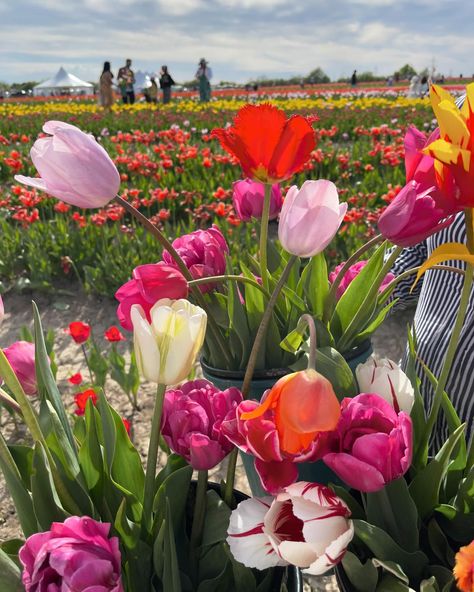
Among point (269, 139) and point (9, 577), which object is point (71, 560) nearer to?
point (9, 577)

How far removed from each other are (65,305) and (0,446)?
314 cm

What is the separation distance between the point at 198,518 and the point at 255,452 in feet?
0.70

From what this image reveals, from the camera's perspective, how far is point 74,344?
3.22m

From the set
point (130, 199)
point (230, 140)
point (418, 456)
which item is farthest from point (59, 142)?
point (130, 199)

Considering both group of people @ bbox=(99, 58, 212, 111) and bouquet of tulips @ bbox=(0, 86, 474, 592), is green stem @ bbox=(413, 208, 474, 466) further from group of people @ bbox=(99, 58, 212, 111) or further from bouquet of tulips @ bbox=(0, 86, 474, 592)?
group of people @ bbox=(99, 58, 212, 111)

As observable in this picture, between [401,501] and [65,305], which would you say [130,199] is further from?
[401,501]

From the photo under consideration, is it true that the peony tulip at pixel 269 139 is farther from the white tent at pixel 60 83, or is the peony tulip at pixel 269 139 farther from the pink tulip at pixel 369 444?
the white tent at pixel 60 83

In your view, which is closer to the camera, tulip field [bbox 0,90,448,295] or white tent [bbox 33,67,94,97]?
tulip field [bbox 0,90,448,295]

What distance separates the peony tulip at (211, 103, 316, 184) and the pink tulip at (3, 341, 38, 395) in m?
0.39

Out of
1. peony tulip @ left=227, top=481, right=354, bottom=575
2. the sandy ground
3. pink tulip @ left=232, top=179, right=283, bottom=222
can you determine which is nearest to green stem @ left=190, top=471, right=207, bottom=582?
peony tulip @ left=227, top=481, right=354, bottom=575

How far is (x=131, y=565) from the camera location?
639mm

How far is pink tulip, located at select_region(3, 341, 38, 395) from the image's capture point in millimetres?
A: 776

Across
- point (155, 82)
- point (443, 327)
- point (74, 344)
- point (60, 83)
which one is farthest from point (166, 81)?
point (60, 83)

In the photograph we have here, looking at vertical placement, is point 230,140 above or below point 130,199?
above
